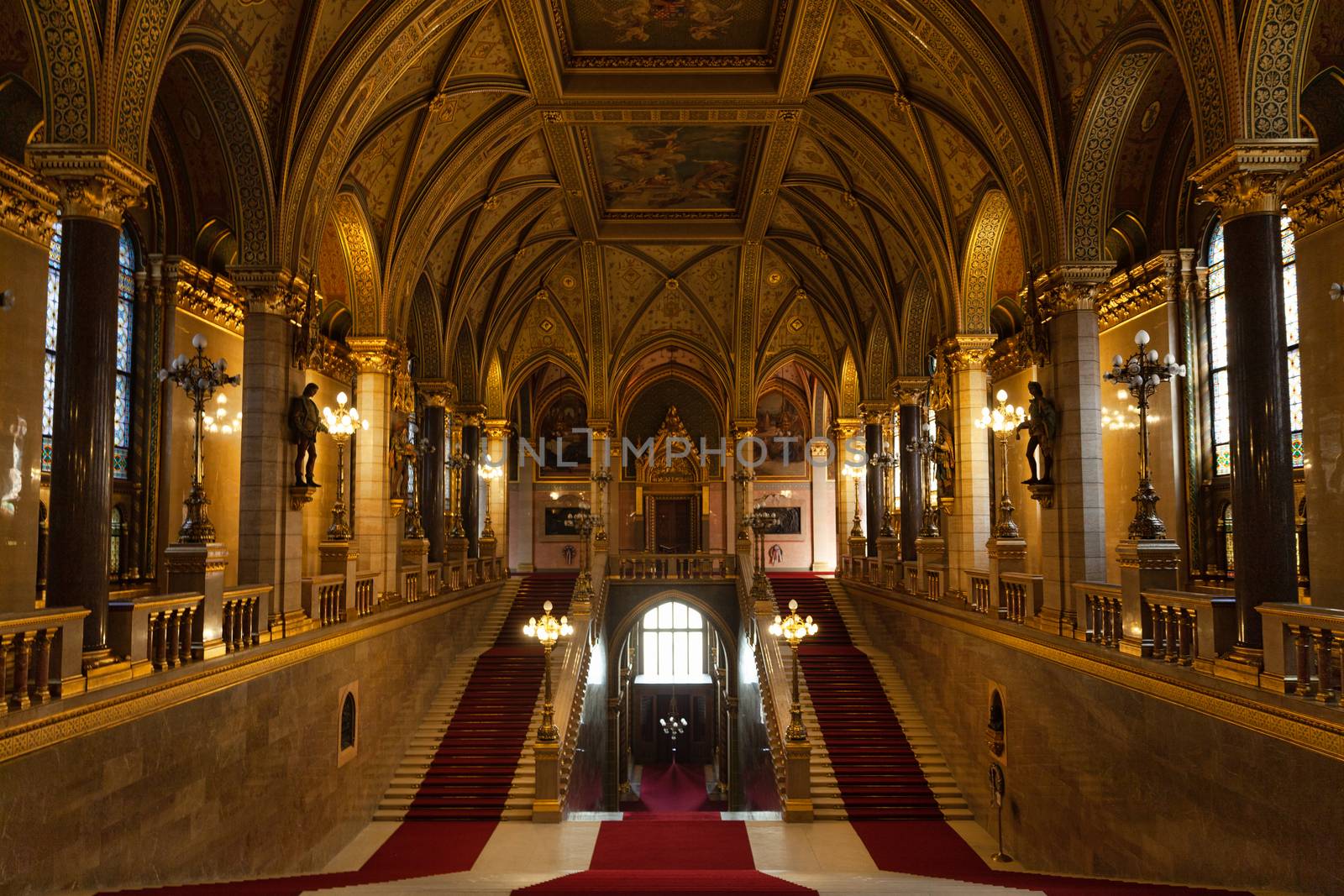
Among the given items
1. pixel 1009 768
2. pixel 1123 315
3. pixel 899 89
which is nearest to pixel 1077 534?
pixel 1009 768

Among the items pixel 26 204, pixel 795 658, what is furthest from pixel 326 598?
pixel 795 658

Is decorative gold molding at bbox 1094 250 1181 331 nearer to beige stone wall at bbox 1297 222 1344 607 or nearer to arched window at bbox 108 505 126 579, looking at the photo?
beige stone wall at bbox 1297 222 1344 607

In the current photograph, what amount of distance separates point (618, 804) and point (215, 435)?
1558 centimetres

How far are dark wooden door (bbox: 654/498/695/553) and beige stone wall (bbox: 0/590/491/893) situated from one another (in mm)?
18553

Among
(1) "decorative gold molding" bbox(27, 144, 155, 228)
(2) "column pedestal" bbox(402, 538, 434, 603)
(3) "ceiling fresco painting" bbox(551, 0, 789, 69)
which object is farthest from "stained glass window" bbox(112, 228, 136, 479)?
(3) "ceiling fresco painting" bbox(551, 0, 789, 69)

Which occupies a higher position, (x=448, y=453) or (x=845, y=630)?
(x=448, y=453)

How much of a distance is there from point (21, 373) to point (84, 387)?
8.61 ft

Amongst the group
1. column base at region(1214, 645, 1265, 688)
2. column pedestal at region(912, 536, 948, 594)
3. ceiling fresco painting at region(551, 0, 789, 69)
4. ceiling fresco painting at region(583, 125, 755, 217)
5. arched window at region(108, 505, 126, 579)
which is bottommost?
column base at region(1214, 645, 1265, 688)

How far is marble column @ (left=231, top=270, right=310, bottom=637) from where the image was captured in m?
12.0

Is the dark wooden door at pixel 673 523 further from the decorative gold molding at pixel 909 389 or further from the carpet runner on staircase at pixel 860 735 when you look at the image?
the decorative gold molding at pixel 909 389

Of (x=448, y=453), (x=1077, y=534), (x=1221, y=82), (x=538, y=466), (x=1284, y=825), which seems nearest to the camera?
(x=1284, y=825)

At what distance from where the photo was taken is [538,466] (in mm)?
35875

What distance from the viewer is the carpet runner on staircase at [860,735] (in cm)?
1523

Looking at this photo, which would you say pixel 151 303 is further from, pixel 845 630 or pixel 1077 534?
pixel 845 630
